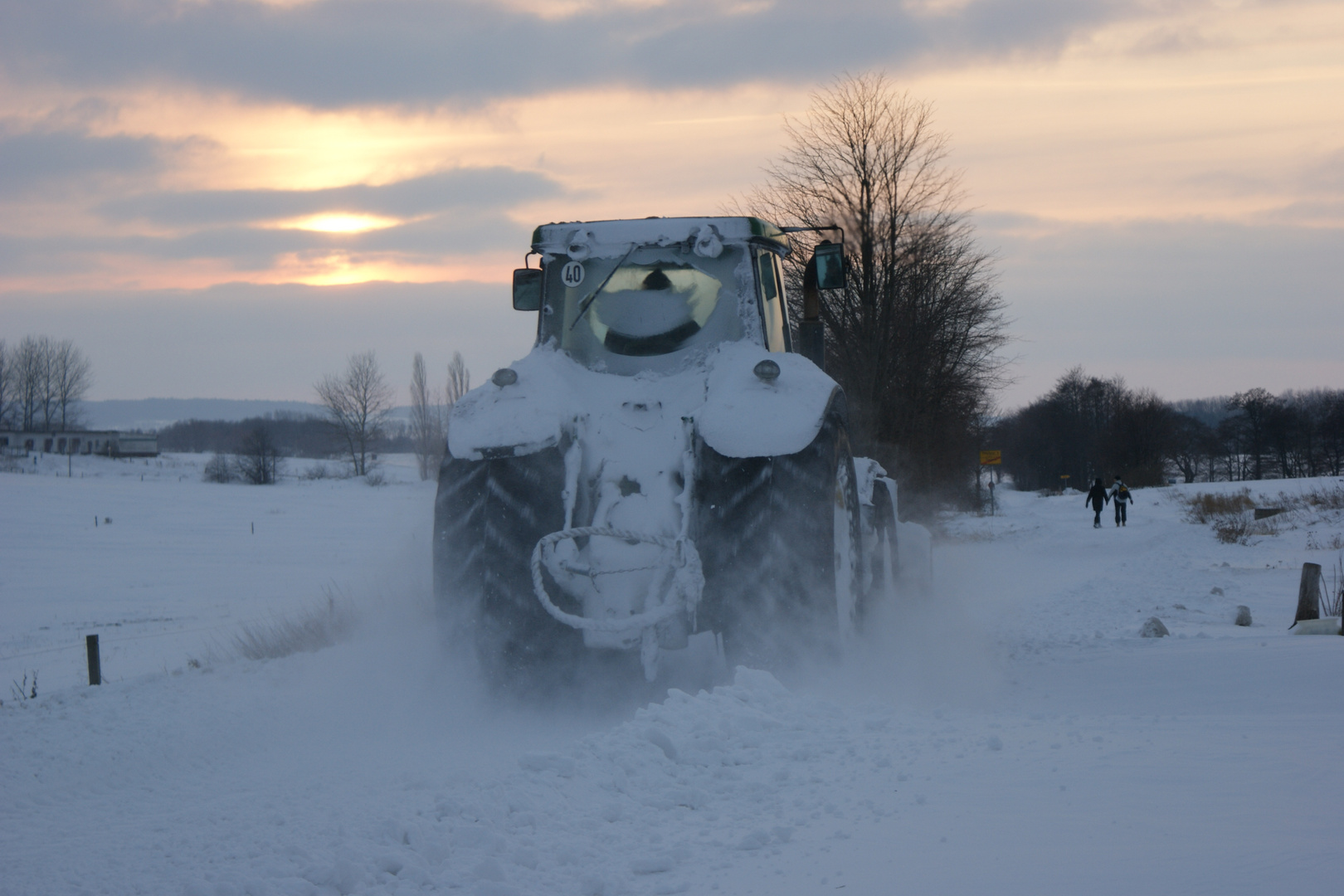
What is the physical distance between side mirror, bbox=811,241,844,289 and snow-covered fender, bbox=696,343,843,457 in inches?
53.9

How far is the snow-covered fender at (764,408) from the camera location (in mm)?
5496

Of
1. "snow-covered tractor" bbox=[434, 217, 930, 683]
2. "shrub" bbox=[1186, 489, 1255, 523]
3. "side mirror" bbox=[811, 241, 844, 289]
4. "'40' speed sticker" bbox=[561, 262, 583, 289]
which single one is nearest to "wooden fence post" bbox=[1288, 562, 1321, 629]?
"side mirror" bbox=[811, 241, 844, 289]

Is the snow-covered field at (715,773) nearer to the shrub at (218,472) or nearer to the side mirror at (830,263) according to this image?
the side mirror at (830,263)

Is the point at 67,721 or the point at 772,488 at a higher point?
the point at 772,488

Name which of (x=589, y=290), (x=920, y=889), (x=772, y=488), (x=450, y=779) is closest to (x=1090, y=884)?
(x=920, y=889)

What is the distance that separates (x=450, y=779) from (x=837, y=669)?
2335 mm

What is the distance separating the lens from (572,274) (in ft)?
22.4

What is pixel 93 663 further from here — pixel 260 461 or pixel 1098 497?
pixel 260 461

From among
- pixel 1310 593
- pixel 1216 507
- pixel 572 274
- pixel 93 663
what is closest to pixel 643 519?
pixel 572 274

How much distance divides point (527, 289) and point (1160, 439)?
75.8m

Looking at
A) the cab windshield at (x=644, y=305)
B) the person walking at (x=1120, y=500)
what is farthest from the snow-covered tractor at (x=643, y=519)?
the person walking at (x=1120, y=500)

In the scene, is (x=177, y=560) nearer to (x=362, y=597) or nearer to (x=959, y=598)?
(x=362, y=597)

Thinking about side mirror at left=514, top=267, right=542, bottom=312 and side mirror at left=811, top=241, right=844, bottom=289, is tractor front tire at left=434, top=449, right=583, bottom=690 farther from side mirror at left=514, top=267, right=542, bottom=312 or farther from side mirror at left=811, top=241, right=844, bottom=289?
side mirror at left=811, top=241, right=844, bottom=289

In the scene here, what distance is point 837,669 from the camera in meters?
5.59
